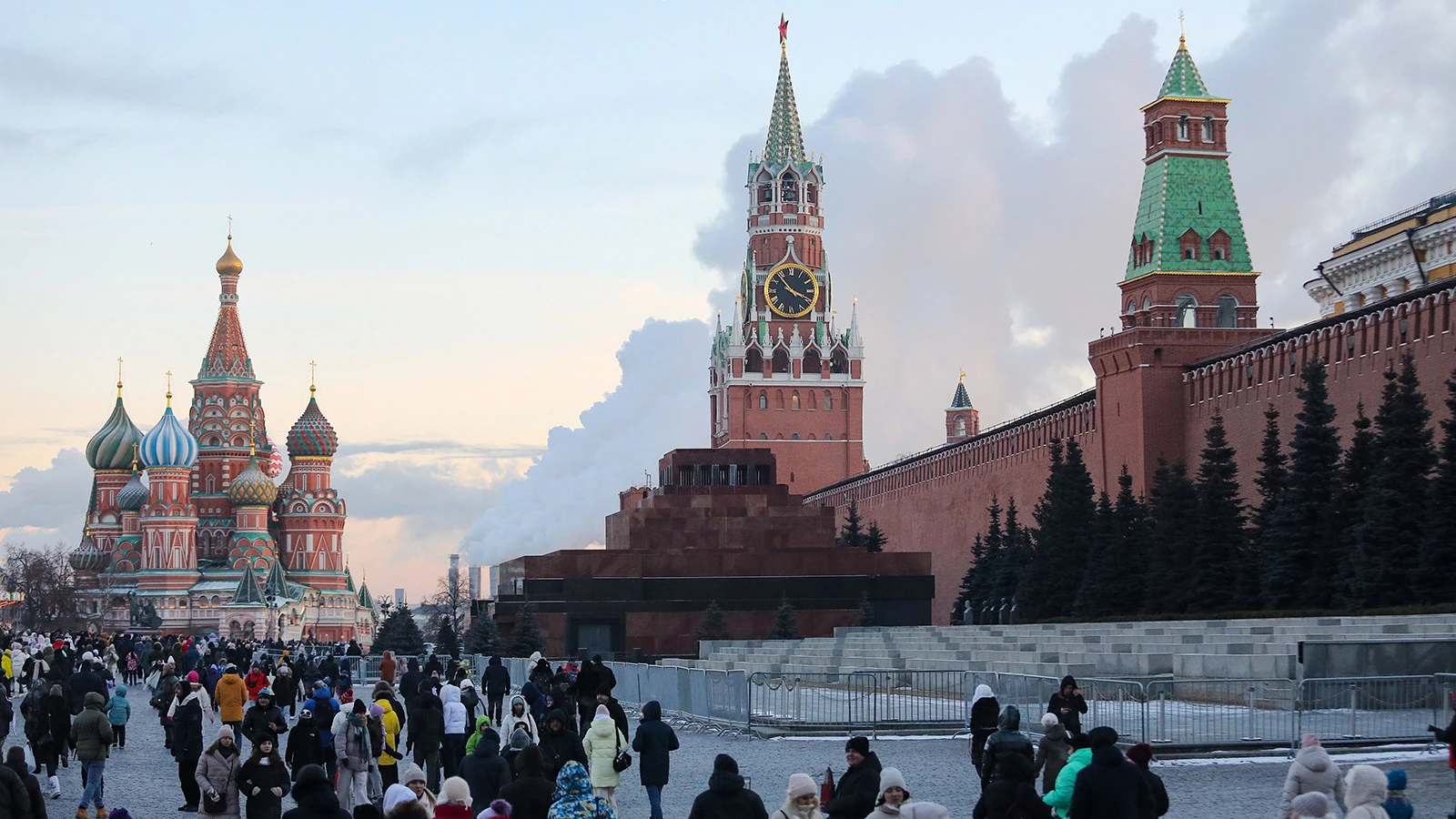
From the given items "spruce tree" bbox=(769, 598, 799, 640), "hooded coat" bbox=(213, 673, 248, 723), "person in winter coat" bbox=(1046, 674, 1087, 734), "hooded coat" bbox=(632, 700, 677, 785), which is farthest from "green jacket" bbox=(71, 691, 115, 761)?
"spruce tree" bbox=(769, 598, 799, 640)

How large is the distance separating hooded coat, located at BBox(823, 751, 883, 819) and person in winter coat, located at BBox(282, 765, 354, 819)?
205 cm

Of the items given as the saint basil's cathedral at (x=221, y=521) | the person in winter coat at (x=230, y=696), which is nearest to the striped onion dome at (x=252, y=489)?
the saint basil's cathedral at (x=221, y=521)

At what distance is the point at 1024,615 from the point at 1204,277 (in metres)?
11.0

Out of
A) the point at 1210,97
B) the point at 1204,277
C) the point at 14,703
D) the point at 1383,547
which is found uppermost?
the point at 1210,97

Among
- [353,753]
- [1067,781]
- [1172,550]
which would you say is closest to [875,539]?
[1172,550]

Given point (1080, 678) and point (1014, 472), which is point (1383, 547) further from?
point (1014, 472)

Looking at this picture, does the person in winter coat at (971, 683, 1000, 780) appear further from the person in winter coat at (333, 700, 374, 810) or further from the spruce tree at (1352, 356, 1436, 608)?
the spruce tree at (1352, 356, 1436, 608)

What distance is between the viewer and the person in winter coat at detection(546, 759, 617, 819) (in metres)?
7.82

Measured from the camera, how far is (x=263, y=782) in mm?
10391

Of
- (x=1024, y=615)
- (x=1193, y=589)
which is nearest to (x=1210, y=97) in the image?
(x=1024, y=615)

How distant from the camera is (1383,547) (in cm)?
2503

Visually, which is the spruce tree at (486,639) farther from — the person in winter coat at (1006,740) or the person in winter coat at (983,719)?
the person in winter coat at (1006,740)

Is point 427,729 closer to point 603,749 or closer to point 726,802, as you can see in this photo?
point 603,749

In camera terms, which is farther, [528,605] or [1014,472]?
[1014,472]
